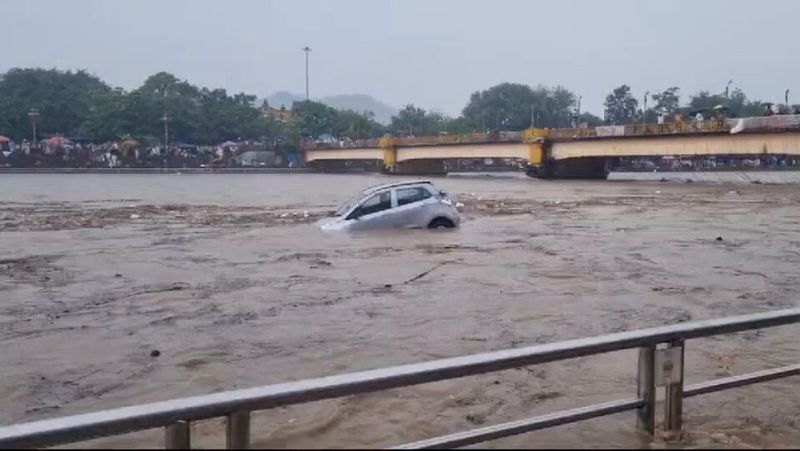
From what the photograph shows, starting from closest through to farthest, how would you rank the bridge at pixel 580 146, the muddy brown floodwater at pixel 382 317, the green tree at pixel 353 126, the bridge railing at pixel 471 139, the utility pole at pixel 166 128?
the muddy brown floodwater at pixel 382 317 → the bridge at pixel 580 146 → the bridge railing at pixel 471 139 → the utility pole at pixel 166 128 → the green tree at pixel 353 126

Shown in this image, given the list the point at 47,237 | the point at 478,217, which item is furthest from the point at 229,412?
the point at 478,217

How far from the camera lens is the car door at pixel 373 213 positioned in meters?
18.8

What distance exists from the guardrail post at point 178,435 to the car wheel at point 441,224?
17017 mm

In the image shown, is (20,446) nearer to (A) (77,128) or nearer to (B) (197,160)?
(B) (197,160)

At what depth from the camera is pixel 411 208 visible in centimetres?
1886

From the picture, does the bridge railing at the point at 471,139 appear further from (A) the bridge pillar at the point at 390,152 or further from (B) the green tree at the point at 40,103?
(B) the green tree at the point at 40,103

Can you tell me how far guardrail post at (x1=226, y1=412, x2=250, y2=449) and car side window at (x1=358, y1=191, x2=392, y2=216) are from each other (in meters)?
16.4

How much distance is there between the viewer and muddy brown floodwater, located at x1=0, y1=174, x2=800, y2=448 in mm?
5520

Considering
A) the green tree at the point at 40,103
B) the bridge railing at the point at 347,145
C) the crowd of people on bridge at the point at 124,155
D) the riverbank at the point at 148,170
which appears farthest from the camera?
the green tree at the point at 40,103

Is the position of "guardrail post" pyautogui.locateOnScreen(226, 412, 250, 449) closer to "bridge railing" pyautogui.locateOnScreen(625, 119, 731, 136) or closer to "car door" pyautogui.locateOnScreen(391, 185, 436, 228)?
"car door" pyautogui.locateOnScreen(391, 185, 436, 228)

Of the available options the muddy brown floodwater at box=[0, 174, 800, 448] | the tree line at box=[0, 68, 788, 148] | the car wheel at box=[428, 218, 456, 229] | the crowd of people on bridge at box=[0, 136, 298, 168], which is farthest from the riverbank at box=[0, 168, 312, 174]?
the car wheel at box=[428, 218, 456, 229]

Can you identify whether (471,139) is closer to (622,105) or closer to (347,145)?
(347,145)

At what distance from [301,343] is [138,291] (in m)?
4.45

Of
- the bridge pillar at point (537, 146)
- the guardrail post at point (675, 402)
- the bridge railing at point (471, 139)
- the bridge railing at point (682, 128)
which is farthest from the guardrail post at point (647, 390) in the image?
the bridge railing at point (471, 139)
